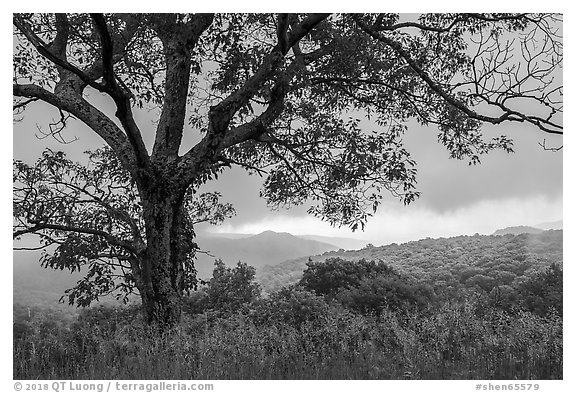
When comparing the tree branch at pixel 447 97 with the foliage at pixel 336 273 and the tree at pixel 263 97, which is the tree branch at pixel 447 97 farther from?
the foliage at pixel 336 273

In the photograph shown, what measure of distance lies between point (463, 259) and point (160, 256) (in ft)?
29.4

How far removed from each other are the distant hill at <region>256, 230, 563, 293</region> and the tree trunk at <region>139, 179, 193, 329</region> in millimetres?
5089

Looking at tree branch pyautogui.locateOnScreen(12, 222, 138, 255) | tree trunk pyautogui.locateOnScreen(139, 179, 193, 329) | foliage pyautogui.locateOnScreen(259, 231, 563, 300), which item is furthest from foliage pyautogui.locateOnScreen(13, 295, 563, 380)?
foliage pyautogui.locateOnScreen(259, 231, 563, 300)

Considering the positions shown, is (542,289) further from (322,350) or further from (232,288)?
(322,350)

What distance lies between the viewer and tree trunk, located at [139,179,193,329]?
33.5 feet

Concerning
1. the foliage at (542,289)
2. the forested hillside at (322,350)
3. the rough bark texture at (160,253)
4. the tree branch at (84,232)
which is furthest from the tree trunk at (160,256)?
the foliage at (542,289)

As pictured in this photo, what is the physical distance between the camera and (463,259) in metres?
15.9

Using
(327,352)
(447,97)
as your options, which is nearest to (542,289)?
(447,97)

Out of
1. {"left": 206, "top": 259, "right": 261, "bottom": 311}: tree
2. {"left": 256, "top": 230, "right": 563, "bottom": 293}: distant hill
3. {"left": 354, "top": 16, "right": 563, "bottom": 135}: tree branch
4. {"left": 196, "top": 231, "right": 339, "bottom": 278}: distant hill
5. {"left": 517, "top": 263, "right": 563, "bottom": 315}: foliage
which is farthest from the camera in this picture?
{"left": 256, "top": 230, "right": 563, "bottom": 293}: distant hill

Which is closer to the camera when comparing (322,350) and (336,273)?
(322,350)

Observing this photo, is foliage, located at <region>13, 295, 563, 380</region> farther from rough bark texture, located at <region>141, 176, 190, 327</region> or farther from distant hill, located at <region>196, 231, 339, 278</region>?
distant hill, located at <region>196, 231, 339, 278</region>

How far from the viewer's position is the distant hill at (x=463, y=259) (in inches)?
608
